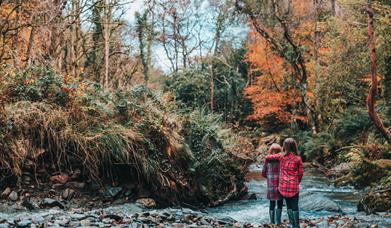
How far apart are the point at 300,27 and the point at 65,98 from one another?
2125 centimetres

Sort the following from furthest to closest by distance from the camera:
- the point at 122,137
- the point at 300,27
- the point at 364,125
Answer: the point at 300,27 → the point at 364,125 → the point at 122,137

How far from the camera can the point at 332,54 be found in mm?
20016

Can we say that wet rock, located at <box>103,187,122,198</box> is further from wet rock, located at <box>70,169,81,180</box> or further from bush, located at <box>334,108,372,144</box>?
bush, located at <box>334,108,372,144</box>

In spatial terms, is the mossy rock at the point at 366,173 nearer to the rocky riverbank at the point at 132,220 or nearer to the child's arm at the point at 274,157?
the rocky riverbank at the point at 132,220

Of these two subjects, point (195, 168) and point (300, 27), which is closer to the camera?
point (195, 168)

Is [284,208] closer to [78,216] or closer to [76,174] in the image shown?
[76,174]

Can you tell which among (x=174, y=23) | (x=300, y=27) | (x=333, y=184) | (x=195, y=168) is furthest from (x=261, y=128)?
(x=195, y=168)

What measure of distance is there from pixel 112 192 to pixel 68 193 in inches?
34.9

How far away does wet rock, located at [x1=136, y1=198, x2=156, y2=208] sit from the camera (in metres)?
8.81

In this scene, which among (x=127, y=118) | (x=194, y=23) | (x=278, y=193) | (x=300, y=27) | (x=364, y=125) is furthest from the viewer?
(x=194, y=23)

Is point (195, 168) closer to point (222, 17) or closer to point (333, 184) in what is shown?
point (333, 184)

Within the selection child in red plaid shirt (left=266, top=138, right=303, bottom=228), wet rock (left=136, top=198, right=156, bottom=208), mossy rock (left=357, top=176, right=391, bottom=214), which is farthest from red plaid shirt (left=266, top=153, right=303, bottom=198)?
wet rock (left=136, top=198, right=156, bottom=208)

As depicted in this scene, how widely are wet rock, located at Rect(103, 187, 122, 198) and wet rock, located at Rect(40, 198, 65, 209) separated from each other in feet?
3.25

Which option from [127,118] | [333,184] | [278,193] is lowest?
[333,184]
